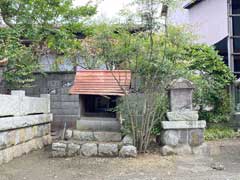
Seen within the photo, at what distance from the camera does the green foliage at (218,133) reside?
1007 cm

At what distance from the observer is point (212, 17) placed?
14.5m

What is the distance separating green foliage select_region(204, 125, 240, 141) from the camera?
10072 millimetres

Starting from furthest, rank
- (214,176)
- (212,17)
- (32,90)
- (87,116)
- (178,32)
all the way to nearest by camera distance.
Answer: (212,17), (32,90), (87,116), (178,32), (214,176)

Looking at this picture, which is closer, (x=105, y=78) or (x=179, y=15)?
(x=105, y=78)

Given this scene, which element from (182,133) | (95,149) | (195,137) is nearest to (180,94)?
(182,133)

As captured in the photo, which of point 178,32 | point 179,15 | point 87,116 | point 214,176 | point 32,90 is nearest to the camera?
point 214,176

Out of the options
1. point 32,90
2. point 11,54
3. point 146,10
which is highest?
point 146,10

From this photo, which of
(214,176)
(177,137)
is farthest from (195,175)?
(177,137)

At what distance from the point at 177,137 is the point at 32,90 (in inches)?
214

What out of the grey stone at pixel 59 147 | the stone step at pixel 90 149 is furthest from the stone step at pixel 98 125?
the grey stone at pixel 59 147

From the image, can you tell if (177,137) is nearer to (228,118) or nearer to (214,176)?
(214,176)

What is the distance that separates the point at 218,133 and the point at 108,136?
168 inches

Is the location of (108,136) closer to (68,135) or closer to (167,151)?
(68,135)

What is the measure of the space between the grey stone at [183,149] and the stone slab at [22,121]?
345cm
